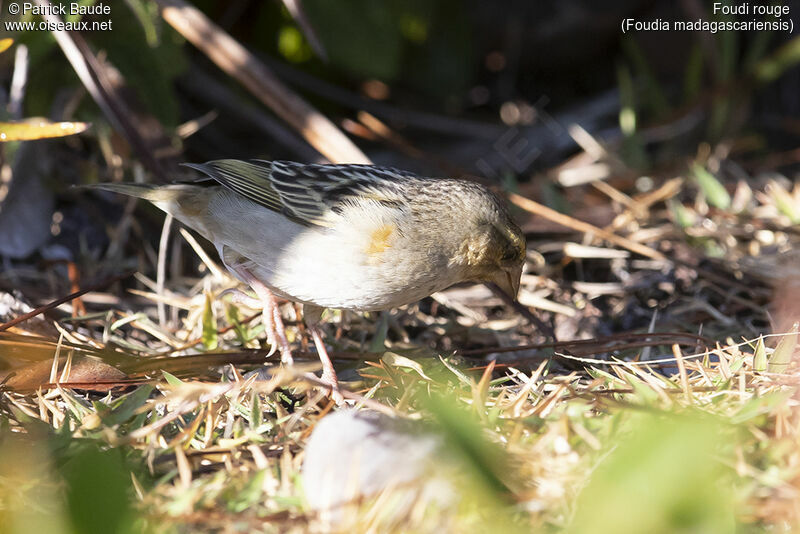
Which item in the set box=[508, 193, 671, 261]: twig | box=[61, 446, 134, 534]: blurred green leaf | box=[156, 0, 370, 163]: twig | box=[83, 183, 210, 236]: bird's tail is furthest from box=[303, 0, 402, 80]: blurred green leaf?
box=[61, 446, 134, 534]: blurred green leaf

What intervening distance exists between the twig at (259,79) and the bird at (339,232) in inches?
19.8

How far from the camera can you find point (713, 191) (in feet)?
15.4

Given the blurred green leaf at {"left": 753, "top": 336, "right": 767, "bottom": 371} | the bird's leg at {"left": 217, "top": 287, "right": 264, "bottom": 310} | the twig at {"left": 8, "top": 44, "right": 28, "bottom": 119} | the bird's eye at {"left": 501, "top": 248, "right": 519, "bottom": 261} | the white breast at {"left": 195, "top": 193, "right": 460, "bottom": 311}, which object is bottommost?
the blurred green leaf at {"left": 753, "top": 336, "right": 767, "bottom": 371}

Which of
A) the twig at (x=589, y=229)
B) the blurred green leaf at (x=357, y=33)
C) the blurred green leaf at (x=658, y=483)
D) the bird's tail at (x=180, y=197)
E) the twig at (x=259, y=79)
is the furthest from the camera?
the blurred green leaf at (x=357, y=33)

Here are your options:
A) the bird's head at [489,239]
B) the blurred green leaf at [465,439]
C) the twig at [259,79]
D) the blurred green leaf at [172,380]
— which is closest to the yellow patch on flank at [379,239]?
the bird's head at [489,239]

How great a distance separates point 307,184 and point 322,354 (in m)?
0.72

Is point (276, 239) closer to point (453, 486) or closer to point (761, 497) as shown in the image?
point (453, 486)

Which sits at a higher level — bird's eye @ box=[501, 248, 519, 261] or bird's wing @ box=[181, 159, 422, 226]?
bird's wing @ box=[181, 159, 422, 226]

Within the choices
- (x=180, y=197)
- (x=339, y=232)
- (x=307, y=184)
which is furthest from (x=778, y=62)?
(x=180, y=197)

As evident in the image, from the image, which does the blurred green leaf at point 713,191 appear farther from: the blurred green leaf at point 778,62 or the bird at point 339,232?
the bird at point 339,232

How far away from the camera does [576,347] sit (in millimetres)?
3443

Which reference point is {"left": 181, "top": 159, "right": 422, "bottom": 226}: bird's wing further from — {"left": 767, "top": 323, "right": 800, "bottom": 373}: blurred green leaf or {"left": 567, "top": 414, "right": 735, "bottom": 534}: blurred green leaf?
{"left": 567, "top": 414, "right": 735, "bottom": 534}: blurred green leaf

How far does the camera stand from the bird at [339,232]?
3043mm

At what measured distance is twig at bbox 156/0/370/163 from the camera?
4035mm
